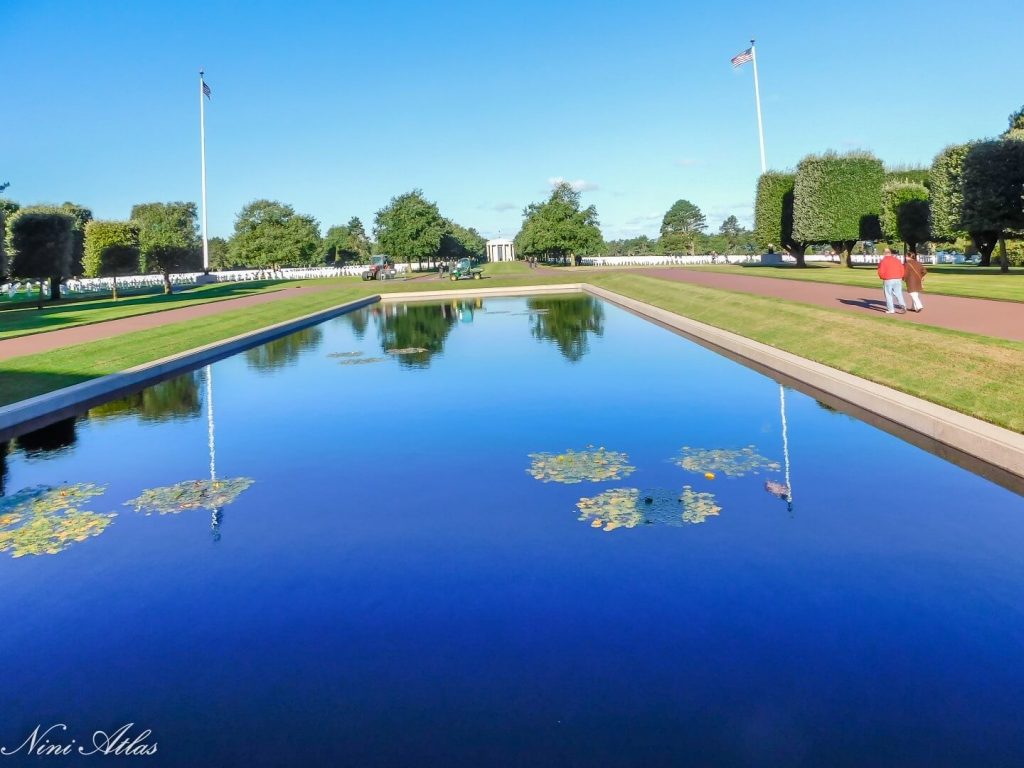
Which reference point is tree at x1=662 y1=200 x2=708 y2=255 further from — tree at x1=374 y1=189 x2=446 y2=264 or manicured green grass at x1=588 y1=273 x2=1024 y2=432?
manicured green grass at x1=588 y1=273 x2=1024 y2=432

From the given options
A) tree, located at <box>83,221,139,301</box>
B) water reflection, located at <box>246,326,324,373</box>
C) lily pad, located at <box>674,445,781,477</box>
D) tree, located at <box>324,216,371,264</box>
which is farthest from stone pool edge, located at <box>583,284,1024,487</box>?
tree, located at <box>324,216,371,264</box>

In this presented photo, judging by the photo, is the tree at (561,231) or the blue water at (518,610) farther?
the tree at (561,231)

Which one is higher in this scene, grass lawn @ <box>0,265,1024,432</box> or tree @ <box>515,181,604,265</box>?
tree @ <box>515,181,604,265</box>

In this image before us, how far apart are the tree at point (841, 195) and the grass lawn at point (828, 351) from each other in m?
22.9

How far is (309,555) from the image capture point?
7.24 metres

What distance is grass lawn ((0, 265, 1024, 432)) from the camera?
1118 cm

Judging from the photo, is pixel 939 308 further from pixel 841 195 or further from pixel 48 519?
pixel 841 195

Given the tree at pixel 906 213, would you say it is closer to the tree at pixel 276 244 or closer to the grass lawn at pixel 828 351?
the grass lawn at pixel 828 351

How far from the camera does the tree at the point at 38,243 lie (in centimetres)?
4406

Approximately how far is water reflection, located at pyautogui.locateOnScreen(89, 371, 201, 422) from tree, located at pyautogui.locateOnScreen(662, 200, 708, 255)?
148m

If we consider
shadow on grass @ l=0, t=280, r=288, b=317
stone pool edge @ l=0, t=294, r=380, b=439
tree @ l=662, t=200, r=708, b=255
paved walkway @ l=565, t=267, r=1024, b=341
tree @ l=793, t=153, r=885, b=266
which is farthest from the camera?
tree @ l=662, t=200, r=708, b=255

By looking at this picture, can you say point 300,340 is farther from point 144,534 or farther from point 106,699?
point 106,699

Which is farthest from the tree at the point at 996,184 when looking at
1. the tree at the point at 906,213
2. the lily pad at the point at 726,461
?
the lily pad at the point at 726,461

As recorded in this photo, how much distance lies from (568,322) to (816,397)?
15.3 m
